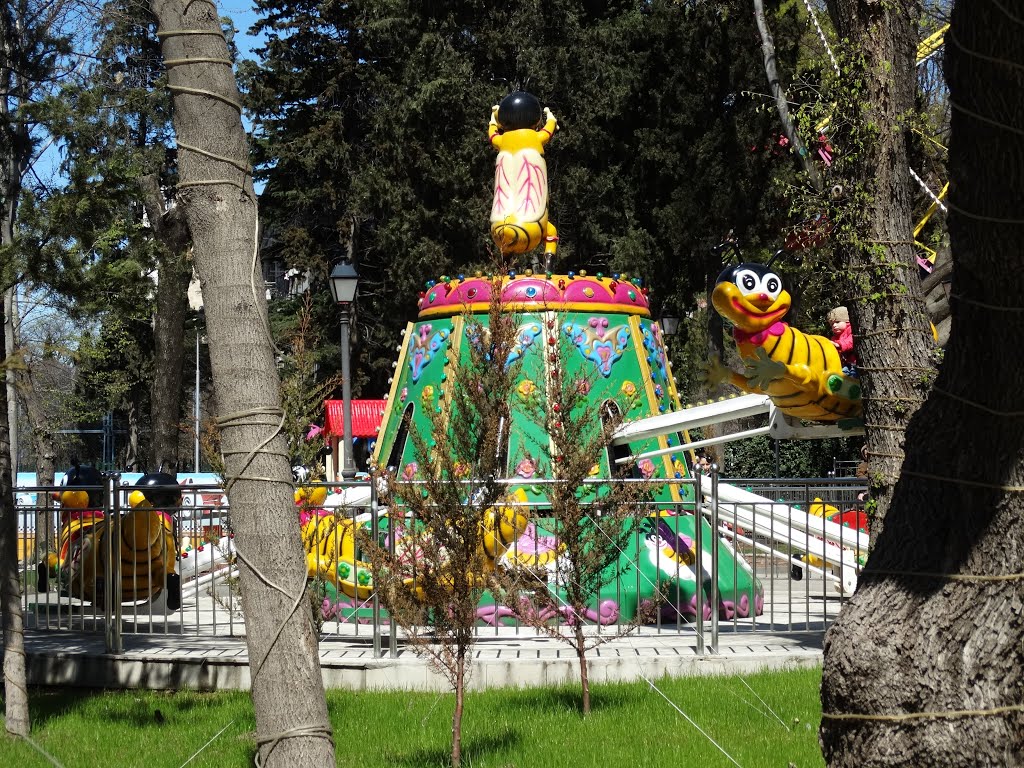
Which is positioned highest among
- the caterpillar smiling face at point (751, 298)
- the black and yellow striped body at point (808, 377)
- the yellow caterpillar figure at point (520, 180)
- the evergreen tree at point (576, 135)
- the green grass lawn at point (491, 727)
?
the evergreen tree at point (576, 135)

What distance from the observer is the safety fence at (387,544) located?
414 inches

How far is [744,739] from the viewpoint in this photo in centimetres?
761

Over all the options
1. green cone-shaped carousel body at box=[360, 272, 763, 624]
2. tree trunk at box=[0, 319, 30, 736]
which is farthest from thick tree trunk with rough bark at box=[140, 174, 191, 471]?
tree trunk at box=[0, 319, 30, 736]

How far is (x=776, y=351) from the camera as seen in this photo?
10.4m

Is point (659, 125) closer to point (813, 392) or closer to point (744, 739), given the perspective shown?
point (813, 392)

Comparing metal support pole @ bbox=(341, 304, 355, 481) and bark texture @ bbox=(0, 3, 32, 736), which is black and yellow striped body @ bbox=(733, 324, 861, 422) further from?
metal support pole @ bbox=(341, 304, 355, 481)

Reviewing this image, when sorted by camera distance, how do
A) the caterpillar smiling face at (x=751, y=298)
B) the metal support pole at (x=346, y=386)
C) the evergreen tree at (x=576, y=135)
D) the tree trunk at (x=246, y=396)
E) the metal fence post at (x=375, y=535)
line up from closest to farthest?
the tree trunk at (x=246, y=396) < the metal fence post at (x=375, y=535) < the caterpillar smiling face at (x=751, y=298) < the metal support pole at (x=346, y=386) < the evergreen tree at (x=576, y=135)

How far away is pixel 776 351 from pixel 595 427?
2381 mm

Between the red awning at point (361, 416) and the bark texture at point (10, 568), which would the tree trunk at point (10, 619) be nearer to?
the bark texture at point (10, 568)

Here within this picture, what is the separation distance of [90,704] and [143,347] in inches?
1484

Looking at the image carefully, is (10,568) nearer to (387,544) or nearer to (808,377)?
(387,544)

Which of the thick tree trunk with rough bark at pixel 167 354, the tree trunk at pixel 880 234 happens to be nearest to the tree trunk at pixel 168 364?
the thick tree trunk with rough bark at pixel 167 354

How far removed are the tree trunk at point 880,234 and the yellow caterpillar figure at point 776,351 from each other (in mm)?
1719

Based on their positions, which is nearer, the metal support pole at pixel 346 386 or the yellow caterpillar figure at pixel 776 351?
the yellow caterpillar figure at pixel 776 351
